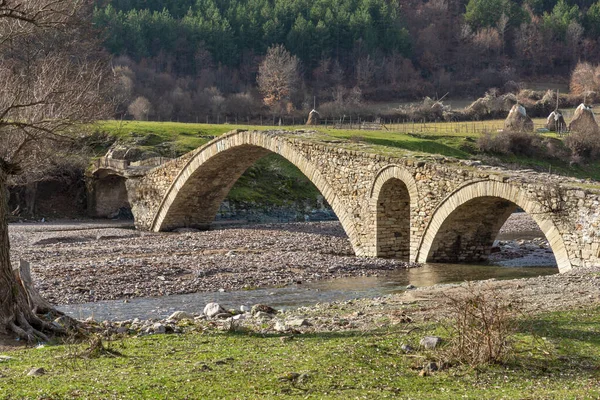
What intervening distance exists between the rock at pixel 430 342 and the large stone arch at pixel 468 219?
460 inches

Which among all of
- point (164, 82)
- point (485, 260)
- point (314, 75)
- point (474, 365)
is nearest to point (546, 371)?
point (474, 365)

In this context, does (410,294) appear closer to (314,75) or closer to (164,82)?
(164,82)

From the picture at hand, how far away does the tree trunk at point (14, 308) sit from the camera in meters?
11.6

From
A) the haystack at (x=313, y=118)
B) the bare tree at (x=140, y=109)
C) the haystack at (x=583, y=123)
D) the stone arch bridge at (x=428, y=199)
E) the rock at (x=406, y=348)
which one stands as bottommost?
the rock at (x=406, y=348)

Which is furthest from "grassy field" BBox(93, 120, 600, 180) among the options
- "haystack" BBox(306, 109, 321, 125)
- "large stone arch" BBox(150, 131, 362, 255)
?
"haystack" BBox(306, 109, 321, 125)

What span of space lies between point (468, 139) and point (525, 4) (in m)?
66.5

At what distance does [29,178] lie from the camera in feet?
134

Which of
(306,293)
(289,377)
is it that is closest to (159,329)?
(289,377)

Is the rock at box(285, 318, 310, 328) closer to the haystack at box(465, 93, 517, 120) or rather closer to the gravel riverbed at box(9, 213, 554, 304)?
the gravel riverbed at box(9, 213, 554, 304)

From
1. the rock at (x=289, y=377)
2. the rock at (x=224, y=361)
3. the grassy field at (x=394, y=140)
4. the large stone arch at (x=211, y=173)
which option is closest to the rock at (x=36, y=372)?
Answer: the rock at (x=224, y=361)

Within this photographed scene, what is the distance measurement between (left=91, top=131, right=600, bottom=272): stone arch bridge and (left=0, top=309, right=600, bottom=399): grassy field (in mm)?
8720

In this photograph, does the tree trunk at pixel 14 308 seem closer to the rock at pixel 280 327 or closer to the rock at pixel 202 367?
the rock at pixel 280 327

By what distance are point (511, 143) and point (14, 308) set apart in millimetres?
49969

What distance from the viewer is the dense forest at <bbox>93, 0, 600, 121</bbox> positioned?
87.2 meters
